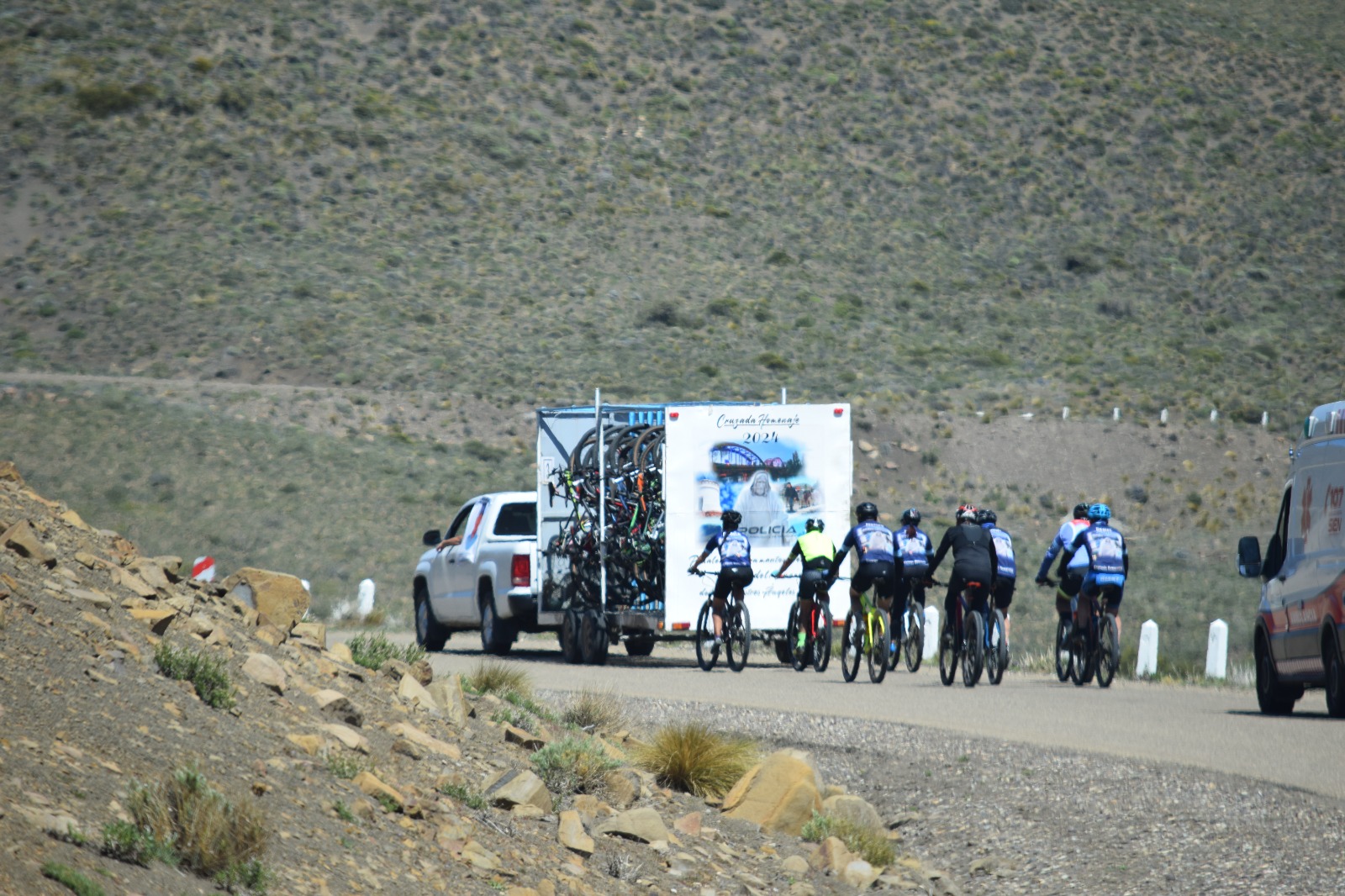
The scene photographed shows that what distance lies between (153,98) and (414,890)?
210 feet

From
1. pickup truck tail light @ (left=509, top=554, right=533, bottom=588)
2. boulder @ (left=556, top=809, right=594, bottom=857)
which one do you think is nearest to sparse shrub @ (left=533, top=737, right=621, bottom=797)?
boulder @ (left=556, top=809, right=594, bottom=857)

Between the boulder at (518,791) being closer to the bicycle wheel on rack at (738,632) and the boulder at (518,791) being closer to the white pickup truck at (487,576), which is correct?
the bicycle wheel on rack at (738,632)

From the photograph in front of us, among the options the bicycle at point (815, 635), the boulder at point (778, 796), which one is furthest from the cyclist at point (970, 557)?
the boulder at point (778, 796)

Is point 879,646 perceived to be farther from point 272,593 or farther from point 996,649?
point 272,593

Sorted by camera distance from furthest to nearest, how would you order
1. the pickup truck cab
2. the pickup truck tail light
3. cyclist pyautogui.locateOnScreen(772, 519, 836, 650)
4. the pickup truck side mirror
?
the pickup truck tail light < cyclist pyautogui.locateOnScreen(772, 519, 836, 650) < the pickup truck side mirror < the pickup truck cab

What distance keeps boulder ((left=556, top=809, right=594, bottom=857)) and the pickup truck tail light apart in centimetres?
1227

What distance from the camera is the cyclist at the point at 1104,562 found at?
17.3 m

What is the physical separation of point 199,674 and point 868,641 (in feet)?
36.1

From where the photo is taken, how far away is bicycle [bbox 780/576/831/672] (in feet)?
64.3

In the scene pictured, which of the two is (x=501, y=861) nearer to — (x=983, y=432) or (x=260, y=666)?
(x=260, y=666)

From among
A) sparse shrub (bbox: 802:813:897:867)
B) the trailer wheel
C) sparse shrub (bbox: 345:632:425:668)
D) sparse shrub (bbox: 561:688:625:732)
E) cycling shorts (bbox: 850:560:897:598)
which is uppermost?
cycling shorts (bbox: 850:560:897:598)

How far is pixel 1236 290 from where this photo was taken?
6469 centimetres

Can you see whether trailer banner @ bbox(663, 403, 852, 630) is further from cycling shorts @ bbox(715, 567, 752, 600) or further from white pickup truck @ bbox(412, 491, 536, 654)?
white pickup truck @ bbox(412, 491, 536, 654)

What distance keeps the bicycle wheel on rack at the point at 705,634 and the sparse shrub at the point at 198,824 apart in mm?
13255
